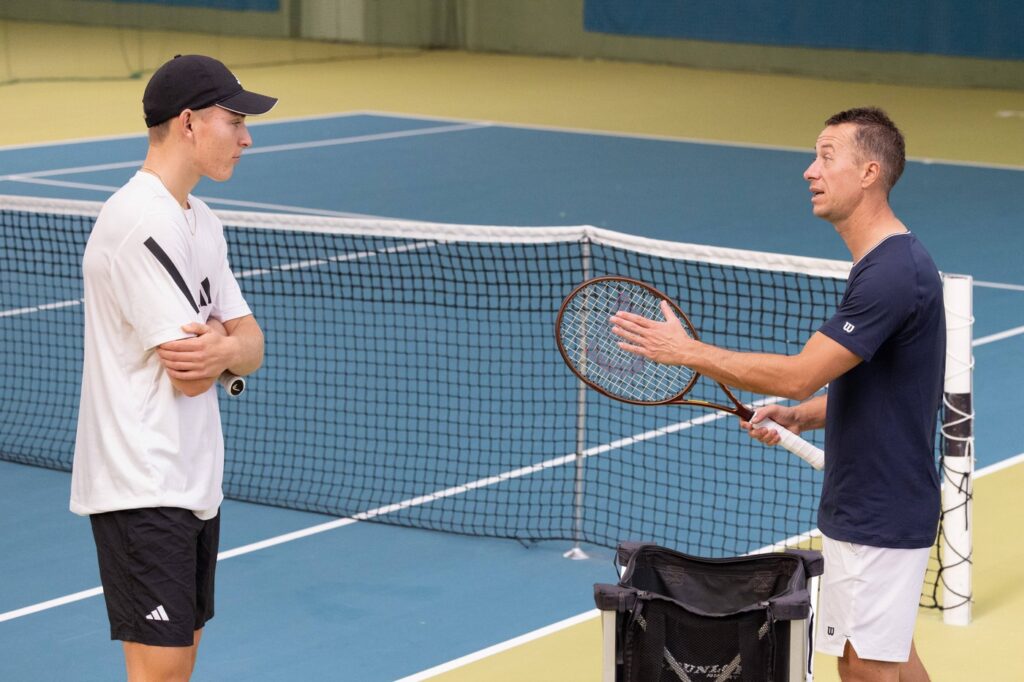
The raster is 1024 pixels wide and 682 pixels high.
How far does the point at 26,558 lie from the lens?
6848mm

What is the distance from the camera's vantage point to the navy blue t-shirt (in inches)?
158

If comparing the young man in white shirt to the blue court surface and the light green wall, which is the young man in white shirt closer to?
the blue court surface

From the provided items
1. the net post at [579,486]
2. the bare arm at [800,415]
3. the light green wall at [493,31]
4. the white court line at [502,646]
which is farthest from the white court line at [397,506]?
the light green wall at [493,31]

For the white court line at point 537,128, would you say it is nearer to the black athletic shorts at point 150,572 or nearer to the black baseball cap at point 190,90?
the black baseball cap at point 190,90

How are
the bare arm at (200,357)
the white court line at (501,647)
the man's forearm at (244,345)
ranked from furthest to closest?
the white court line at (501,647) → the man's forearm at (244,345) → the bare arm at (200,357)

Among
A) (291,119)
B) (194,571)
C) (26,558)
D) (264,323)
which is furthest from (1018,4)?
(194,571)

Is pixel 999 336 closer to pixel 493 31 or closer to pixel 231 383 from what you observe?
pixel 231 383

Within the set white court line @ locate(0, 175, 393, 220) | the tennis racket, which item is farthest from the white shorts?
white court line @ locate(0, 175, 393, 220)

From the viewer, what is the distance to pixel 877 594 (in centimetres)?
423

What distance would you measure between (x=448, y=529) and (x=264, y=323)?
12.5 ft

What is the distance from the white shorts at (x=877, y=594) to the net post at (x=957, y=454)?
179 centimetres

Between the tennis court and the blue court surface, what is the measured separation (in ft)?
0.06

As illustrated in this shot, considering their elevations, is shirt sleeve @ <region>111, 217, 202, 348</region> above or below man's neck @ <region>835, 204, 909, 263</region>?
below

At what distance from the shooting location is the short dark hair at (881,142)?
4.14 metres
